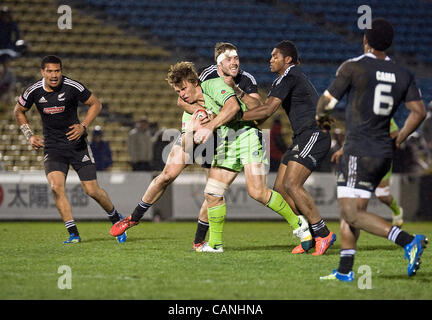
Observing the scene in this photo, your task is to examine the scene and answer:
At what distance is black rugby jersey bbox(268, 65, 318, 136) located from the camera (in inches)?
314

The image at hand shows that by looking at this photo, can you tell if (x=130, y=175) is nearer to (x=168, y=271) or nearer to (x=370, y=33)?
(x=168, y=271)

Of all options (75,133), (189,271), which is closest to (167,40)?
(75,133)

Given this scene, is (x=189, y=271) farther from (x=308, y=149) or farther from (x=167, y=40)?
(x=167, y=40)

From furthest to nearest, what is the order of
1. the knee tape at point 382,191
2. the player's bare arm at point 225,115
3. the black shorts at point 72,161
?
the knee tape at point 382,191, the black shorts at point 72,161, the player's bare arm at point 225,115

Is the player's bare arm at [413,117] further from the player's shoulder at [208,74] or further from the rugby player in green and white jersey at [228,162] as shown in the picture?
the player's shoulder at [208,74]

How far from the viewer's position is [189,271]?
6.54 m

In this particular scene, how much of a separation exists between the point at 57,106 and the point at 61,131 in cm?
32

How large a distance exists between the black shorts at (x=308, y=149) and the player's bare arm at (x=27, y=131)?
3127mm

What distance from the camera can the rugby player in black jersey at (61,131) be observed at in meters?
9.30

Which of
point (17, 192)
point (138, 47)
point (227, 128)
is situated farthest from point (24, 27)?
point (227, 128)

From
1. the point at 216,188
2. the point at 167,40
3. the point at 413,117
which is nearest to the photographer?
the point at 413,117

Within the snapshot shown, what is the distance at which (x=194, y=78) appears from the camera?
777cm

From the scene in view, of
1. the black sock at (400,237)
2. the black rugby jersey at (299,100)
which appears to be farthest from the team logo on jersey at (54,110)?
the black sock at (400,237)

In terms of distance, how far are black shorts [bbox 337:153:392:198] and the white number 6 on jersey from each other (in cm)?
37
